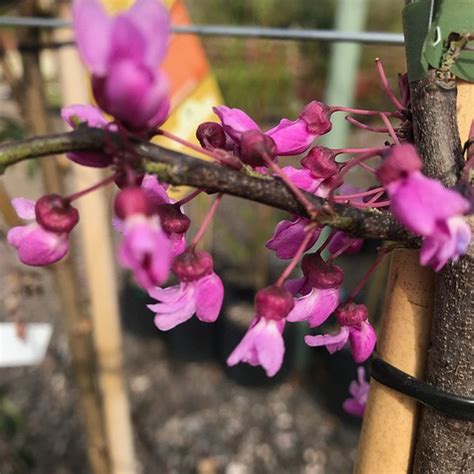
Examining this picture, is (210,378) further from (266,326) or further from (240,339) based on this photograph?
(266,326)

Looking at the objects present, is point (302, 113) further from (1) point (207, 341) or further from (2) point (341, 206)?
(1) point (207, 341)

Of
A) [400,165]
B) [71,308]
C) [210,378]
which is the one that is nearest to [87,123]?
[400,165]

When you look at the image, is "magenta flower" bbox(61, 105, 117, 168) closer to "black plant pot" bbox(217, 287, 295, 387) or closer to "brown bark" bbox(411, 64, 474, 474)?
"brown bark" bbox(411, 64, 474, 474)

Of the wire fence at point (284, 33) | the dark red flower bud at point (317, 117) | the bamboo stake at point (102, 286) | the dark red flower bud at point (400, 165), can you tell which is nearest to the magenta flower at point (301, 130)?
the dark red flower bud at point (317, 117)

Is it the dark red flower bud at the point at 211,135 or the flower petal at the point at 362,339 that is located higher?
the dark red flower bud at the point at 211,135

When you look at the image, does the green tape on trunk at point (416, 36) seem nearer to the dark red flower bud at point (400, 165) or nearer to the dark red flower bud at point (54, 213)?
the dark red flower bud at point (400, 165)

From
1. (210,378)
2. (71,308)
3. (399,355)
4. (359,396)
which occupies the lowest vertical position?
(210,378)

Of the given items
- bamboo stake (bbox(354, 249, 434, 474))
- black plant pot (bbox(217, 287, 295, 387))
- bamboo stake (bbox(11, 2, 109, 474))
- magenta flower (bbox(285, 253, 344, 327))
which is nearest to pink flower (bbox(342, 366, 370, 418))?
bamboo stake (bbox(354, 249, 434, 474))
